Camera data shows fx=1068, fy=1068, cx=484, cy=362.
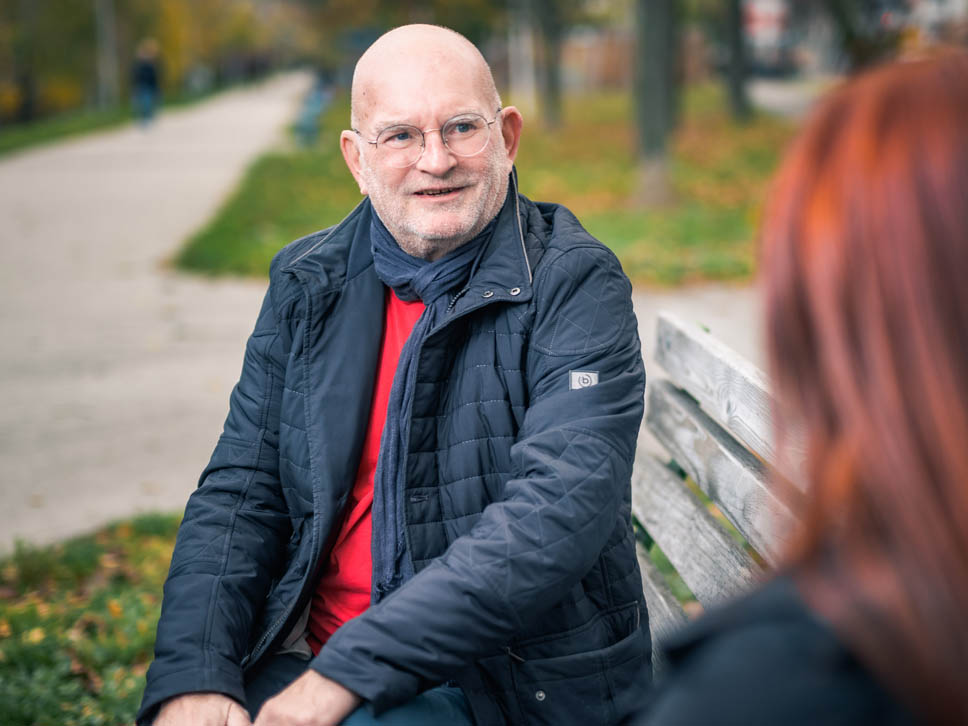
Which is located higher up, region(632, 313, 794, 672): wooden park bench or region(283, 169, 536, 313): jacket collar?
region(283, 169, 536, 313): jacket collar

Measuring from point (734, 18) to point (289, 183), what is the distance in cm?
1272

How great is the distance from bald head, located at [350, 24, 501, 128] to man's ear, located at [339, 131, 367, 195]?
141 mm

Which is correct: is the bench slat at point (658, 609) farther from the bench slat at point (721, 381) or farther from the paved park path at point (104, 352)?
the paved park path at point (104, 352)

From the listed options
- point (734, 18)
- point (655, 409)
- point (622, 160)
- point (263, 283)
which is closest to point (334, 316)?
point (655, 409)

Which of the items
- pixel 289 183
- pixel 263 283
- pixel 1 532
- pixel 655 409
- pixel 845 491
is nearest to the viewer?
pixel 845 491

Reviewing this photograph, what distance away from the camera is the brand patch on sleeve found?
6.91ft

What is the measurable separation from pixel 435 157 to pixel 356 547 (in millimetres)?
880

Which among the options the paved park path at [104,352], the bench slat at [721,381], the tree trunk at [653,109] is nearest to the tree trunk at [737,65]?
the tree trunk at [653,109]

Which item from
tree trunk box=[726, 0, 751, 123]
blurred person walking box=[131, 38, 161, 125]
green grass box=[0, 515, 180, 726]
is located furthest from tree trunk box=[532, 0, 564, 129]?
green grass box=[0, 515, 180, 726]

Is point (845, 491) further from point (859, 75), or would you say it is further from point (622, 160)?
point (622, 160)

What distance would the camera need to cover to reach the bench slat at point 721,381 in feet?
6.86

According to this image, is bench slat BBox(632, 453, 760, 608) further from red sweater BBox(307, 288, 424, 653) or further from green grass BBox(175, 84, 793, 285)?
green grass BBox(175, 84, 793, 285)

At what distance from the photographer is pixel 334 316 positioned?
2391mm

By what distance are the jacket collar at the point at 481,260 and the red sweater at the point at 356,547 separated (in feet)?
0.67
